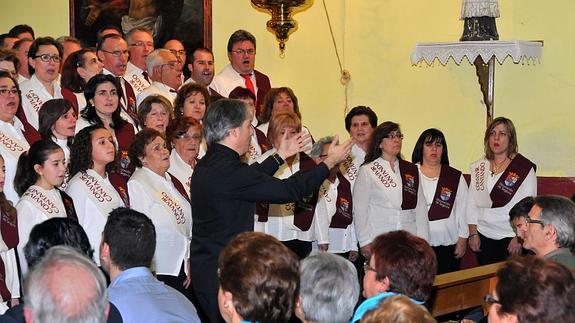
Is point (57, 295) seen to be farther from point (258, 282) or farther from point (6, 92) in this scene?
point (6, 92)

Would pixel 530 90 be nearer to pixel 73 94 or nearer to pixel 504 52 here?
pixel 504 52

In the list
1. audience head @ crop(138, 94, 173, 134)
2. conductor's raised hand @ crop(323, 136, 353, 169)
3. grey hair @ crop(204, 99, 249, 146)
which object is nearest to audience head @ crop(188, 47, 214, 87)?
audience head @ crop(138, 94, 173, 134)

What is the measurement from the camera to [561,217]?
4.69 metres

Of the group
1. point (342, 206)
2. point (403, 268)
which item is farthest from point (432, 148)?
point (403, 268)

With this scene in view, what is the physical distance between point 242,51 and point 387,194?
192 cm

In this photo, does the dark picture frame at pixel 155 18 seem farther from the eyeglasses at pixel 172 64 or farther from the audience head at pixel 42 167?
the audience head at pixel 42 167

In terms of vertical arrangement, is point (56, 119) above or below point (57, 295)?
above

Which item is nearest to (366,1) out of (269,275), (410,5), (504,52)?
(410,5)

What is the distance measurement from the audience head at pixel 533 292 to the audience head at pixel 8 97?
13.0 feet

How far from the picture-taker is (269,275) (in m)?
3.07

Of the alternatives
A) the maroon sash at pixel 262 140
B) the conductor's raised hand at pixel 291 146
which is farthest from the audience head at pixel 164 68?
the conductor's raised hand at pixel 291 146

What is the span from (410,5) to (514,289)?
6248mm

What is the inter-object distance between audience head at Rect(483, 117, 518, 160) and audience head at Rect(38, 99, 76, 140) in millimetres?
3216

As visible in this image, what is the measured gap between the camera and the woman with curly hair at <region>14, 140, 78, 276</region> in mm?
5418
